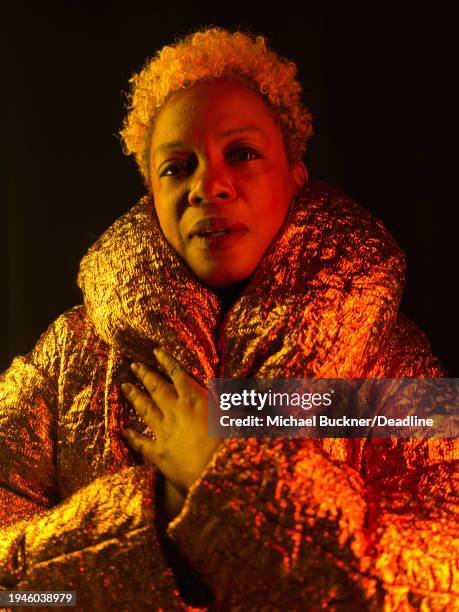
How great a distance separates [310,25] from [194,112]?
21.8 inches

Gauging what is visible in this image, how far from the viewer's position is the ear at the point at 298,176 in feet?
4.22

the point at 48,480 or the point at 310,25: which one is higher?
the point at 310,25

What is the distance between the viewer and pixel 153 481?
1.04 meters

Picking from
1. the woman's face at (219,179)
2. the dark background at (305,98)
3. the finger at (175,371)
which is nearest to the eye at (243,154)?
the woman's face at (219,179)

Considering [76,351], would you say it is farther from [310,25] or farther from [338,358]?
[310,25]

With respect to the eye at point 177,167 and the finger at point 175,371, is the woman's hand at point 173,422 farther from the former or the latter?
the eye at point 177,167

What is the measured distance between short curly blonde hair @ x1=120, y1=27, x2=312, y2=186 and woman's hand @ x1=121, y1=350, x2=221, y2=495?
444 mm

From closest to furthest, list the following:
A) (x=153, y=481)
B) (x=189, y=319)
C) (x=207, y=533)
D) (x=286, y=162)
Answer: (x=207, y=533) < (x=153, y=481) < (x=189, y=319) < (x=286, y=162)

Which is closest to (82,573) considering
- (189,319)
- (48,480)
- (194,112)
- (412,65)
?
(48,480)

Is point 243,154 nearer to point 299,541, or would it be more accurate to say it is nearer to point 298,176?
point 298,176

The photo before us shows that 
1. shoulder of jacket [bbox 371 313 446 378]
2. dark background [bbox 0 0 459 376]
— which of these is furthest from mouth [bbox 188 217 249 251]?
dark background [bbox 0 0 459 376]

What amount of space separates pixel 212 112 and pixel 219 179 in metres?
0.12

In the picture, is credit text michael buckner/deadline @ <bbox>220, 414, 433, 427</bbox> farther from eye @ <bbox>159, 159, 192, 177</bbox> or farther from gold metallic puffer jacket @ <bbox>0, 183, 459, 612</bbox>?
eye @ <bbox>159, 159, 192, 177</bbox>

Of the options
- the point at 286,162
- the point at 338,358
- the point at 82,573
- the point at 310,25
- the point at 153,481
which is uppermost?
the point at 310,25
